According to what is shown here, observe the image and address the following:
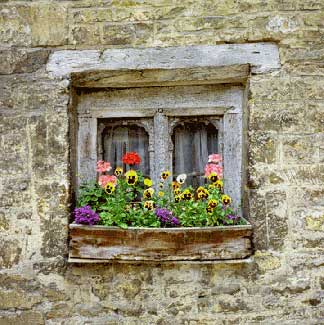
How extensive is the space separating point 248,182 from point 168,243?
24.6 inches

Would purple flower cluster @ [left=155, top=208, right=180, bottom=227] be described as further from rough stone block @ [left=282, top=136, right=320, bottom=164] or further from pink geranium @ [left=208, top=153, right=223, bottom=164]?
rough stone block @ [left=282, top=136, right=320, bottom=164]

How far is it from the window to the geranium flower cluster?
4.1 inches

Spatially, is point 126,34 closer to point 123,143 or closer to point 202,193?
point 123,143

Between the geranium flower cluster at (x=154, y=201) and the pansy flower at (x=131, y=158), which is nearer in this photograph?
the geranium flower cluster at (x=154, y=201)

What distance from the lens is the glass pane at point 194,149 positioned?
3229 mm

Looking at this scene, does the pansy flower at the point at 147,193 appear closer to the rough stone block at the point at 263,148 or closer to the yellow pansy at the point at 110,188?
the yellow pansy at the point at 110,188

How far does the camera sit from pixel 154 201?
3018 millimetres

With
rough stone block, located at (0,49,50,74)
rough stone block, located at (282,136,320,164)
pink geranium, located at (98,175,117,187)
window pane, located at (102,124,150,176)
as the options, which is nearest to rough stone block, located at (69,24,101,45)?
rough stone block, located at (0,49,50,74)

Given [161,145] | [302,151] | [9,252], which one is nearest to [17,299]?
[9,252]

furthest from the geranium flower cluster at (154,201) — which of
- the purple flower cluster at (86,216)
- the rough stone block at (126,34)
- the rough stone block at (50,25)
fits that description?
the rough stone block at (50,25)

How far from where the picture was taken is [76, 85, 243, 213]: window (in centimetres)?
314

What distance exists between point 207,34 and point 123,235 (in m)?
1.34

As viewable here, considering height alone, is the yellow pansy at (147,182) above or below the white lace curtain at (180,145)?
below

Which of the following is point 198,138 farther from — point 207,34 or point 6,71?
point 6,71
